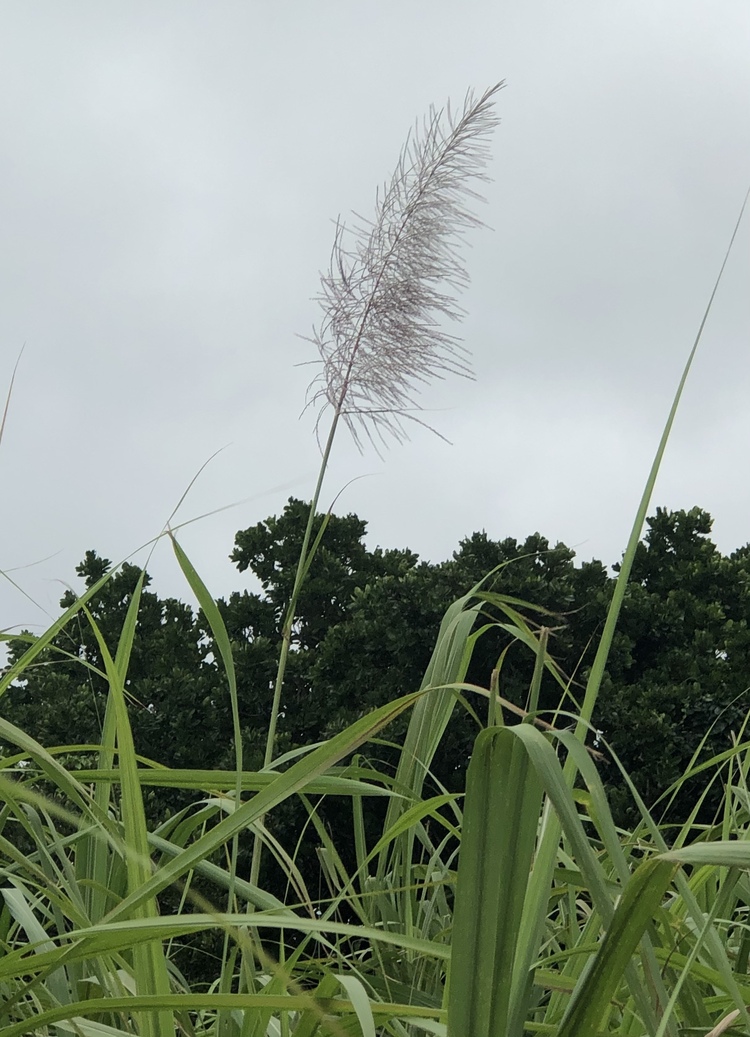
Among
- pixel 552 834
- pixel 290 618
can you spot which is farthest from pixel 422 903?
pixel 552 834

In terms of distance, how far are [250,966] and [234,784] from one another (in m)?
0.13

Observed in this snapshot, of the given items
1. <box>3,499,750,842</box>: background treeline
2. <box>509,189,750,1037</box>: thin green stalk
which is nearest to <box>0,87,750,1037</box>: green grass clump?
<box>509,189,750,1037</box>: thin green stalk

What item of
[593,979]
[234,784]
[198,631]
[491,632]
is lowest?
[593,979]

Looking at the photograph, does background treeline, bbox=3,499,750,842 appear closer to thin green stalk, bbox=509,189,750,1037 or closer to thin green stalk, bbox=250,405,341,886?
thin green stalk, bbox=250,405,341,886

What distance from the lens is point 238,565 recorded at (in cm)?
894

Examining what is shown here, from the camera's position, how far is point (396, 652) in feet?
26.8

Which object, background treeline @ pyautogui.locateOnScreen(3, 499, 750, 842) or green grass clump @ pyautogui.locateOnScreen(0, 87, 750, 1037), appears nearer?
green grass clump @ pyautogui.locateOnScreen(0, 87, 750, 1037)

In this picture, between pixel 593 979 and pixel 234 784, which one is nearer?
pixel 593 979

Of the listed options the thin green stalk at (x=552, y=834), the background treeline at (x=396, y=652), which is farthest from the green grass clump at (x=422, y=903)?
the background treeline at (x=396, y=652)

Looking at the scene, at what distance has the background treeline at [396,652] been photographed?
25.0 ft

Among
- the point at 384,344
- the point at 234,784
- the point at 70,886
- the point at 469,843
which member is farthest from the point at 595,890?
the point at 384,344

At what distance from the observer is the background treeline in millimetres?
7605

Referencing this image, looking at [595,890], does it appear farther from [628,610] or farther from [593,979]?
[628,610]

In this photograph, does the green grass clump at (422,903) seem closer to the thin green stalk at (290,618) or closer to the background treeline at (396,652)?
the thin green stalk at (290,618)
